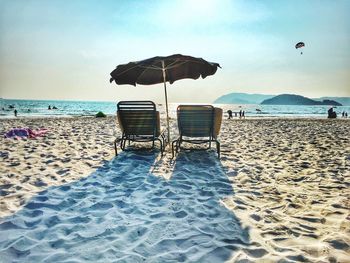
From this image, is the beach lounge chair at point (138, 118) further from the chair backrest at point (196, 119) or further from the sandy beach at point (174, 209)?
the sandy beach at point (174, 209)

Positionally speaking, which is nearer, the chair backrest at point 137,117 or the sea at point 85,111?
the chair backrest at point 137,117

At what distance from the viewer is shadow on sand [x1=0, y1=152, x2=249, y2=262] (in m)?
2.38

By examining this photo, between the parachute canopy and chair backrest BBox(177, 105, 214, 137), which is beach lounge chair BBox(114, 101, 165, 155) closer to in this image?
chair backrest BBox(177, 105, 214, 137)

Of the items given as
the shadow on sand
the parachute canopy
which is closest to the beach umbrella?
the shadow on sand

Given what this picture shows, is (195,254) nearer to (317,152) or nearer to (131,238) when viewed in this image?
(131,238)

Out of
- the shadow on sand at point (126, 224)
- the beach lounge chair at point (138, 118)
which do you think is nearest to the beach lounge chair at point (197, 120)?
the beach lounge chair at point (138, 118)

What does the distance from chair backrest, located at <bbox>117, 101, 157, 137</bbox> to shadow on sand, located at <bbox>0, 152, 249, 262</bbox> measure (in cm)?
198

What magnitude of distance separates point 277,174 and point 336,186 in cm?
101

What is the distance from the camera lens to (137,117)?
627 cm

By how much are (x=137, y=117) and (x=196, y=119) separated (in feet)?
4.68

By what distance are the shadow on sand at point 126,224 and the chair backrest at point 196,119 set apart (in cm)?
192

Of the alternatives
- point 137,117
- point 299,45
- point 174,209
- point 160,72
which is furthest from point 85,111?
point 174,209

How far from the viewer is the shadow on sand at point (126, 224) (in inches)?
93.7

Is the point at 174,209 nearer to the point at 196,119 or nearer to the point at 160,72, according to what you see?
the point at 196,119
